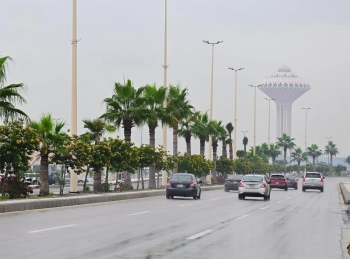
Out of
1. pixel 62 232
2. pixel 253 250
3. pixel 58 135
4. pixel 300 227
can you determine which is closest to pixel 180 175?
pixel 58 135

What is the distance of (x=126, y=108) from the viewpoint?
52219mm

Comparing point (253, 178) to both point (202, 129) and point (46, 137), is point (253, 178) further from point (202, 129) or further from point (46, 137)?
point (202, 129)

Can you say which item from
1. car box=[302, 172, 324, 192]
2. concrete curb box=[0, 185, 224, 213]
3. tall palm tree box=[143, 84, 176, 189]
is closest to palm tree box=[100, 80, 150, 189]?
tall palm tree box=[143, 84, 176, 189]

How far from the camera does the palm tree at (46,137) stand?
36.9m

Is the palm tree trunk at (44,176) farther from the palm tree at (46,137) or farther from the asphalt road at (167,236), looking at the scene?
the asphalt road at (167,236)

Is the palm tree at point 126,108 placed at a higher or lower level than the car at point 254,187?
higher

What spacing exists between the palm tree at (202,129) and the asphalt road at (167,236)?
179 ft

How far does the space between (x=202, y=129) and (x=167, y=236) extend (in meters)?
65.6

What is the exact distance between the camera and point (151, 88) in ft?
191

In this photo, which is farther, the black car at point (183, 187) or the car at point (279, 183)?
the car at point (279, 183)

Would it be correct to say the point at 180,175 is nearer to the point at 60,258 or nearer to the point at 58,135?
the point at 58,135

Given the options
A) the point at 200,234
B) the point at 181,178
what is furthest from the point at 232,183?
the point at 200,234

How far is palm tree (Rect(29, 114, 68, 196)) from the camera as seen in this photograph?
1454 inches

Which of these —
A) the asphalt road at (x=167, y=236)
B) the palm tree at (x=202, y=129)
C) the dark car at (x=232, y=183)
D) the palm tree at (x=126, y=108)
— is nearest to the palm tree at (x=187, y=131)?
the palm tree at (x=202, y=129)
